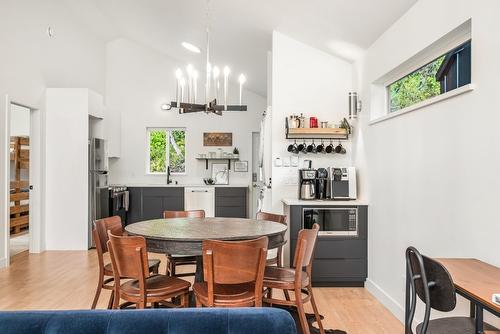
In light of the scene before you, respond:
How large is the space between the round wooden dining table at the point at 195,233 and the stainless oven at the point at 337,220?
1.07m

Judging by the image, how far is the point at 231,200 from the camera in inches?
297

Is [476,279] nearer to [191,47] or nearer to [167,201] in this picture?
[191,47]

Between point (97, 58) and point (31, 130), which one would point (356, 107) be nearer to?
point (31, 130)

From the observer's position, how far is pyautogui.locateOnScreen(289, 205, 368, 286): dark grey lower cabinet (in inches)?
158

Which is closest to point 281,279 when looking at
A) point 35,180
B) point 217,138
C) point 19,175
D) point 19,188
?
point 35,180

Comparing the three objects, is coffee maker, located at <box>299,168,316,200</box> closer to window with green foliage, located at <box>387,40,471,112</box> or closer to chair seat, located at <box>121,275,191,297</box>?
window with green foliage, located at <box>387,40,471,112</box>

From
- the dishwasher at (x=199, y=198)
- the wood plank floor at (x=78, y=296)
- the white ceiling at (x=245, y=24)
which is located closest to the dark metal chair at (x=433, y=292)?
the wood plank floor at (x=78, y=296)

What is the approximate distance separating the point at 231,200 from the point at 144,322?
6.47 m

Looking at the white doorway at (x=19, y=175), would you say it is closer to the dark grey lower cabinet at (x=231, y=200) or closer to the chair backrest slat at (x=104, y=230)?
the dark grey lower cabinet at (x=231, y=200)

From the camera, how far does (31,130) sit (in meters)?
5.63

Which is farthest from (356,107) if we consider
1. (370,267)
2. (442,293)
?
(442,293)

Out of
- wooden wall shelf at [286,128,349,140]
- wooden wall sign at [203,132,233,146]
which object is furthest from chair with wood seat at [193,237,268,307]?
wooden wall sign at [203,132,233,146]

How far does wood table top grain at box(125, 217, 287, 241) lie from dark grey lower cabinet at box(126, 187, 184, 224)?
4303mm

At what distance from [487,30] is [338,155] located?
8.67 feet
